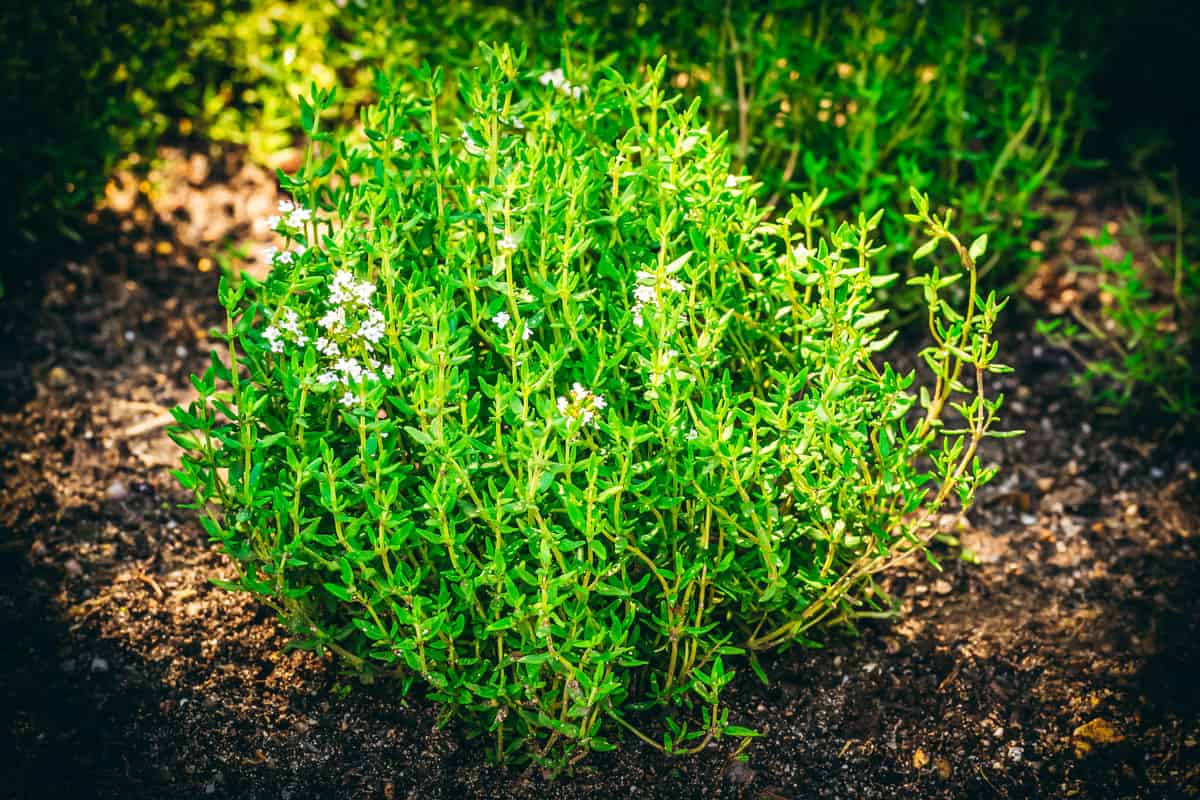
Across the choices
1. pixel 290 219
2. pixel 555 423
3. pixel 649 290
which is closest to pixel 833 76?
pixel 649 290

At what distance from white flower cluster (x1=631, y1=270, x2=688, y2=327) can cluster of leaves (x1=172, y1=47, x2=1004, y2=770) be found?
12mm

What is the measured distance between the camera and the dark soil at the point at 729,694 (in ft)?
8.64

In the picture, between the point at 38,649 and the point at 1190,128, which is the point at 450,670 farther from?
the point at 1190,128

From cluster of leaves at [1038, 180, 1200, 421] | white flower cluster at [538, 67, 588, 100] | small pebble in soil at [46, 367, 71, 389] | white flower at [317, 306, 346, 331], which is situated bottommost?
small pebble in soil at [46, 367, 71, 389]

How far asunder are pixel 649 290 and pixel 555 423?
0.40m

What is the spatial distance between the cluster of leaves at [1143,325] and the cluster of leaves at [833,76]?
32cm

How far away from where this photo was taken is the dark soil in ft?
8.64

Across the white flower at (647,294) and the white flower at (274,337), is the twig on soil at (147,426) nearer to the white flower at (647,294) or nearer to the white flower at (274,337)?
the white flower at (274,337)

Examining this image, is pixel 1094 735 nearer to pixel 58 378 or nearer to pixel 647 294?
pixel 647 294

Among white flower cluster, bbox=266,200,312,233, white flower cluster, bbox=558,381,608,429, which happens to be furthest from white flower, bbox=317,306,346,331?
white flower cluster, bbox=558,381,608,429

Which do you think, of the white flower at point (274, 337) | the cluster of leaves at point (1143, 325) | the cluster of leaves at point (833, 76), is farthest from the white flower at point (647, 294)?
the cluster of leaves at point (1143, 325)

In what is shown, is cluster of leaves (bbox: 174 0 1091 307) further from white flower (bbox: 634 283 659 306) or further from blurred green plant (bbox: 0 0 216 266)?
white flower (bbox: 634 283 659 306)

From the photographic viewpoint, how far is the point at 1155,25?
4402mm

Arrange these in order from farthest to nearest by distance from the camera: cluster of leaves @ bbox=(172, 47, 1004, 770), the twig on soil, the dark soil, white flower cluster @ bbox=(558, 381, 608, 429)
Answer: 1. the twig on soil
2. the dark soil
3. cluster of leaves @ bbox=(172, 47, 1004, 770)
4. white flower cluster @ bbox=(558, 381, 608, 429)
